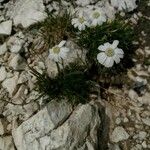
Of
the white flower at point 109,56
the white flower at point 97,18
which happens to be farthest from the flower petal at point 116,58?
the white flower at point 97,18

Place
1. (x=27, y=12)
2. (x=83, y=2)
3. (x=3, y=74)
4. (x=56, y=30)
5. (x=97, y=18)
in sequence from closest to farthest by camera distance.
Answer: (x=97, y=18) → (x=3, y=74) → (x=56, y=30) → (x=27, y=12) → (x=83, y=2)

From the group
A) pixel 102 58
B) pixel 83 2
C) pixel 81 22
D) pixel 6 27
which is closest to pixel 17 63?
pixel 6 27

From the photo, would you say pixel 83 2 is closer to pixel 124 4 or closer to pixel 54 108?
pixel 124 4

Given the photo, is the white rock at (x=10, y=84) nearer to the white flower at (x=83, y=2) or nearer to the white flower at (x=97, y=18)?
the white flower at (x=97, y=18)

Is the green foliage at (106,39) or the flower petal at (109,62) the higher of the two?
the flower petal at (109,62)

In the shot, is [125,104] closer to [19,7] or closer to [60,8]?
[60,8]
